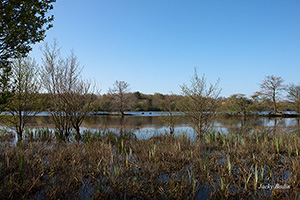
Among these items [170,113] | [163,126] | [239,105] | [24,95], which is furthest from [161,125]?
[239,105]

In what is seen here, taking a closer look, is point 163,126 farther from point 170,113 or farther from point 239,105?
point 239,105

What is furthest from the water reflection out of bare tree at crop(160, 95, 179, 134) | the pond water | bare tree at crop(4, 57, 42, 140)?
bare tree at crop(4, 57, 42, 140)

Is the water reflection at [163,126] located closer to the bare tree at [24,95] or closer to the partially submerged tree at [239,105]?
the bare tree at [24,95]

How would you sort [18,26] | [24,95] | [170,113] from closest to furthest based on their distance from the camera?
[18,26], [24,95], [170,113]

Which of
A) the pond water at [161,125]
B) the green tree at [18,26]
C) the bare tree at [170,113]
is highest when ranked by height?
the green tree at [18,26]

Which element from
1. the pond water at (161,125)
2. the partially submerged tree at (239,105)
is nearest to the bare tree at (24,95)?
the pond water at (161,125)

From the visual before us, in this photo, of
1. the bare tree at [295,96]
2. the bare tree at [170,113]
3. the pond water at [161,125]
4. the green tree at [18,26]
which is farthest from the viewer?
the bare tree at [295,96]

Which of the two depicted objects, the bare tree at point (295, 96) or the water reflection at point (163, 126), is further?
the bare tree at point (295, 96)

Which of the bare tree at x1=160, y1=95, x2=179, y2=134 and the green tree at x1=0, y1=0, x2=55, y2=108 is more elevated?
the green tree at x1=0, y1=0, x2=55, y2=108

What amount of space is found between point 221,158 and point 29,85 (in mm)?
9291

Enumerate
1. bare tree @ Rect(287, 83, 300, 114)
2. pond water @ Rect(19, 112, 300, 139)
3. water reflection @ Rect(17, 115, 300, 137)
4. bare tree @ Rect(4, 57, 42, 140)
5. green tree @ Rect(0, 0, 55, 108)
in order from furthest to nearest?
bare tree @ Rect(287, 83, 300, 114)
pond water @ Rect(19, 112, 300, 139)
water reflection @ Rect(17, 115, 300, 137)
bare tree @ Rect(4, 57, 42, 140)
green tree @ Rect(0, 0, 55, 108)

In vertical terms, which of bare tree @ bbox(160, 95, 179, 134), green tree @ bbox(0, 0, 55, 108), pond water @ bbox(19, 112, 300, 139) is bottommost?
pond water @ bbox(19, 112, 300, 139)

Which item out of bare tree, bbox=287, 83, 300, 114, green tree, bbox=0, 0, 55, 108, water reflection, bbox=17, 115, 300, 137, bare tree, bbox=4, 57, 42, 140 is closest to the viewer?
green tree, bbox=0, 0, 55, 108

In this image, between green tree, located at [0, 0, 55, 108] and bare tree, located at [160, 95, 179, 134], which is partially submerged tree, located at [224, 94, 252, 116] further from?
green tree, located at [0, 0, 55, 108]
